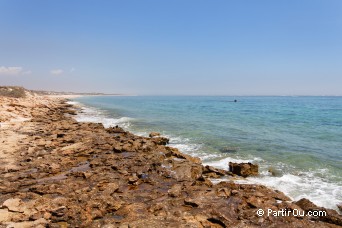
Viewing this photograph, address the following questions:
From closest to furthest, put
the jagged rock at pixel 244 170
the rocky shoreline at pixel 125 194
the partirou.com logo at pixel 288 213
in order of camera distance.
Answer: the rocky shoreline at pixel 125 194, the partirou.com logo at pixel 288 213, the jagged rock at pixel 244 170

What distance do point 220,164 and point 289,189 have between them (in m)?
4.92

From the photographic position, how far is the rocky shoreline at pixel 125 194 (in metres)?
8.04

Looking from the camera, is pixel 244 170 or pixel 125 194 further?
pixel 244 170

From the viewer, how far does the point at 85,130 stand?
22844 mm

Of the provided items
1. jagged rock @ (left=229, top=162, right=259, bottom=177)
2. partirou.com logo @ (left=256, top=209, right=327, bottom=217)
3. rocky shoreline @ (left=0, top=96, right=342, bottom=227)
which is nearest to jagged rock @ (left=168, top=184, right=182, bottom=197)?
rocky shoreline @ (left=0, top=96, right=342, bottom=227)

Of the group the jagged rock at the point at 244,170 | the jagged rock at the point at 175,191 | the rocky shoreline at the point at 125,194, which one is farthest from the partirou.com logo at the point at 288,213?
the jagged rock at the point at 244,170

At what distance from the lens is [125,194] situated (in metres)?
10.0

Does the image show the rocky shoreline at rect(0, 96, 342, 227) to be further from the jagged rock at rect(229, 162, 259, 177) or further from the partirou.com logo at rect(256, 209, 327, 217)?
the jagged rock at rect(229, 162, 259, 177)

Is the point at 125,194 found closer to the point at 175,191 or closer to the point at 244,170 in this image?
the point at 175,191

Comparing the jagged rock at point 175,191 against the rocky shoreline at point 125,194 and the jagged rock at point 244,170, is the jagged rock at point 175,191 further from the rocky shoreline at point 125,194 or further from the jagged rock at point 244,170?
the jagged rock at point 244,170

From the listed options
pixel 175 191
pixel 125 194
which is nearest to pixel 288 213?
pixel 175 191

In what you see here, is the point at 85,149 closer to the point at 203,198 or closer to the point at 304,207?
the point at 203,198

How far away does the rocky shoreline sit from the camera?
26.4 ft

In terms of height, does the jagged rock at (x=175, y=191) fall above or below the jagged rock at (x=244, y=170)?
above
